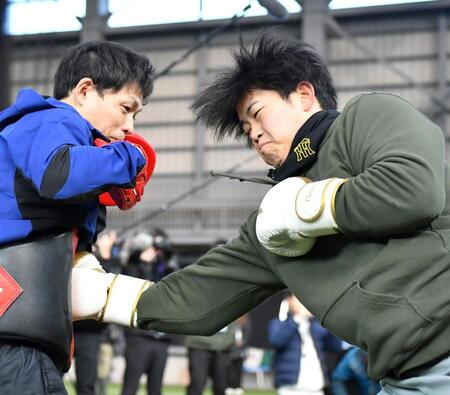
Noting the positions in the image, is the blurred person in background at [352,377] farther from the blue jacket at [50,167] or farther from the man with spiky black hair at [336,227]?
the blue jacket at [50,167]

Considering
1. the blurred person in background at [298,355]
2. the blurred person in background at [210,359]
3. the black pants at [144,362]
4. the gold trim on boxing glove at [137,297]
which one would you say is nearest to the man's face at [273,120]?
the gold trim on boxing glove at [137,297]

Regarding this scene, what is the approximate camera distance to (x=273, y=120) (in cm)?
199

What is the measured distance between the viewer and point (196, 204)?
14758 mm

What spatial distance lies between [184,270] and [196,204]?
12594 millimetres

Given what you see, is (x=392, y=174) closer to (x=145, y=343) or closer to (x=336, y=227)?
(x=336, y=227)

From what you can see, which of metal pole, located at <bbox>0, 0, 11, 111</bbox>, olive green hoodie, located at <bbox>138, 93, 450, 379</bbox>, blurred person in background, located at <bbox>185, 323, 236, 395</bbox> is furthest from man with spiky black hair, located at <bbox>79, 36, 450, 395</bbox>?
blurred person in background, located at <bbox>185, 323, 236, 395</bbox>

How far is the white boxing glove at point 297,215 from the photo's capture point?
65.1 inches

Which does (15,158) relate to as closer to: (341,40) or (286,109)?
(286,109)

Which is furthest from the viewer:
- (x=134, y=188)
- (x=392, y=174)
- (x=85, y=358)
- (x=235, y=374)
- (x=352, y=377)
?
(x=235, y=374)

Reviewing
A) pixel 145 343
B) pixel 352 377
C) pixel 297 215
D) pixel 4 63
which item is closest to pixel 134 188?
pixel 297 215

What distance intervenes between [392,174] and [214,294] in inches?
28.3

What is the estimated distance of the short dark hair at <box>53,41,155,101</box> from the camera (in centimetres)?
203

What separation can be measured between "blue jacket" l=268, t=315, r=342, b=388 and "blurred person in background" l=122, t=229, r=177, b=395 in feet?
2.81

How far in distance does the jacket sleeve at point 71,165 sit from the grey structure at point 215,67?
12306 millimetres
